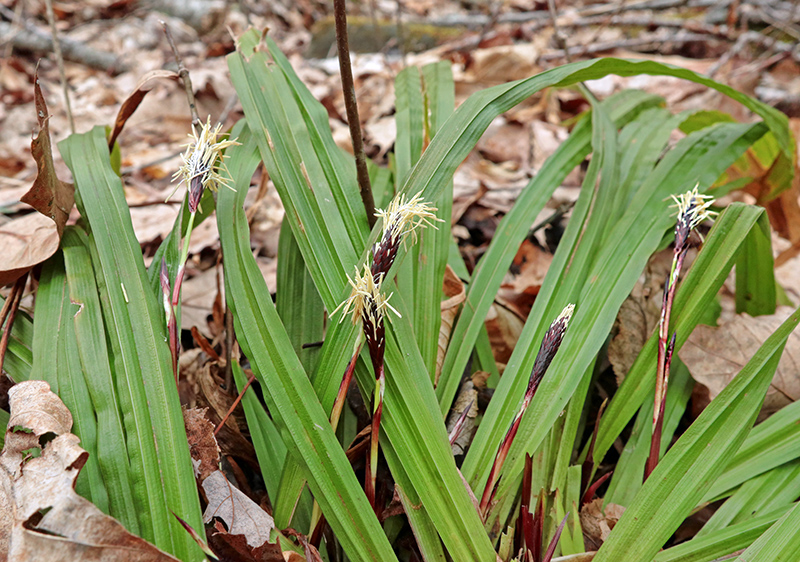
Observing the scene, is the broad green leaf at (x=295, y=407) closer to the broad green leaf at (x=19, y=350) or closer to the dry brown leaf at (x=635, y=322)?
the broad green leaf at (x=19, y=350)

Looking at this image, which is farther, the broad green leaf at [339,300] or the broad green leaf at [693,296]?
the broad green leaf at [693,296]

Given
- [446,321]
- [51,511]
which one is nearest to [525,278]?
[446,321]

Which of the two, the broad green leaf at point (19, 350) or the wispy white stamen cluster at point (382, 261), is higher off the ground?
the wispy white stamen cluster at point (382, 261)

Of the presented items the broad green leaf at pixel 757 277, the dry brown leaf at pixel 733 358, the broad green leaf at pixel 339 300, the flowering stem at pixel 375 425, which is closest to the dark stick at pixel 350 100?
the broad green leaf at pixel 339 300

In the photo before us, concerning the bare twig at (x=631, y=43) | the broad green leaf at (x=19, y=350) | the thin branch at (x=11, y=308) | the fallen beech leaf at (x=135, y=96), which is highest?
the bare twig at (x=631, y=43)

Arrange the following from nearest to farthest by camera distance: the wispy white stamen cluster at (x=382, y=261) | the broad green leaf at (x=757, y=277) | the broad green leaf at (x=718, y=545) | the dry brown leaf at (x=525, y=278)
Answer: the wispy white stamen cluster at (x=382, y=261) < the broad green leaf at (x=718, y=545) < the broad green leaf at (x=757, y=277) < the dry brown leaf at (x=525, y=278)

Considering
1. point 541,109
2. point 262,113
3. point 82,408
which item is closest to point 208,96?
point 541,109

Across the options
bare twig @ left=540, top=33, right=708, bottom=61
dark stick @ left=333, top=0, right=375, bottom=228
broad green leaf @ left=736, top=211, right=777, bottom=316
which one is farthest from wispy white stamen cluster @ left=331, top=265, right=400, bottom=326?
bare twig @ left=540, top=33, right=708, bottom=61

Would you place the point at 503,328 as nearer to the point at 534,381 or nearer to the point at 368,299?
the point at 534,381
